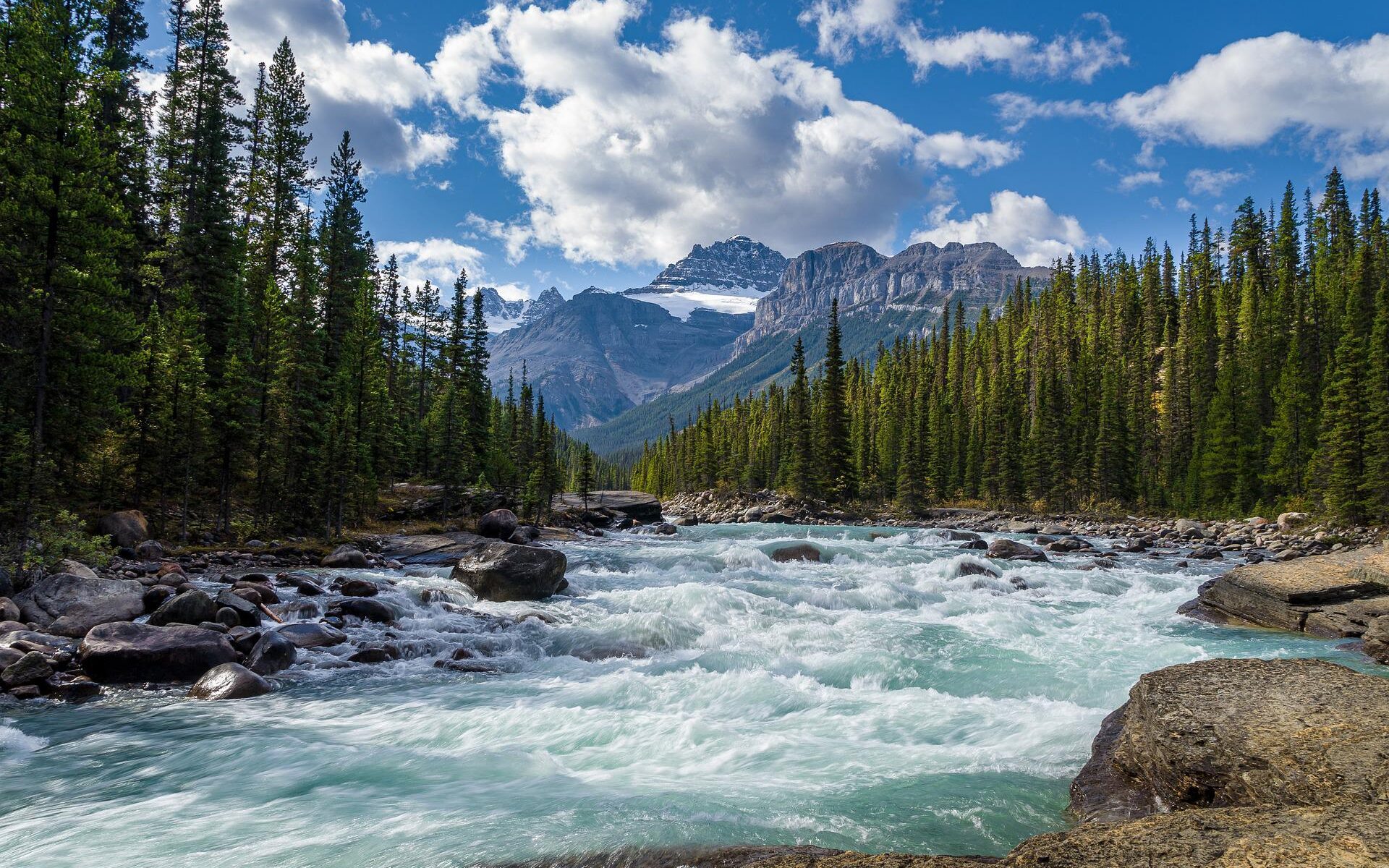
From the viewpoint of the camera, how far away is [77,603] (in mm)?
12984

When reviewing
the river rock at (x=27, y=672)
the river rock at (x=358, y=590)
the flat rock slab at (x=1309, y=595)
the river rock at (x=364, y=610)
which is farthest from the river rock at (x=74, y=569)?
the flat rock slab at (x=1309, y=595)

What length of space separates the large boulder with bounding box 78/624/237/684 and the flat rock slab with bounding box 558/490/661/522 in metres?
49.6

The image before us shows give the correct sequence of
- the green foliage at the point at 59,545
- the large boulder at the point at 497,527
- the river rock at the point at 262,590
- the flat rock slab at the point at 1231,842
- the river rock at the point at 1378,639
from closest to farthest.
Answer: the flat rock slab at the point at 1231,842 → the river rock at the point at 1378,639 → the green foliage at the point at 59,545 → the river rock at the point at 262,590 → the large boulder at the point at 497,527

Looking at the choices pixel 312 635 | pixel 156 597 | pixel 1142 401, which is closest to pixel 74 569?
pixel 156 597

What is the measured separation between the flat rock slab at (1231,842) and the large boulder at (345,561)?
2366cm

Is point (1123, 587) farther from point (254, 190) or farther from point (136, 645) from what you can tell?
point (254, 190)

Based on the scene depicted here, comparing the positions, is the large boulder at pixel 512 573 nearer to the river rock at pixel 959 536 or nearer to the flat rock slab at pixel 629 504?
the river rock at pixel 959 536

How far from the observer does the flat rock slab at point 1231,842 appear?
9.93ft

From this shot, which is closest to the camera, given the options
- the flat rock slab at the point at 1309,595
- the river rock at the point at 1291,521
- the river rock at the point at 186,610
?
the river rock at the point at 186,610

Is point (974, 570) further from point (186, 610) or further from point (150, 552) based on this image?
point (150, 552)

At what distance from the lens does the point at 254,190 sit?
123 ft

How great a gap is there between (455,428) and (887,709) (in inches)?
Result: 1447

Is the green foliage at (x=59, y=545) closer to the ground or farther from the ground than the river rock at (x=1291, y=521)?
farther from the ground

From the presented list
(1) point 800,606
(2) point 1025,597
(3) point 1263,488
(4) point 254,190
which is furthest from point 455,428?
(3) point 1263,488
